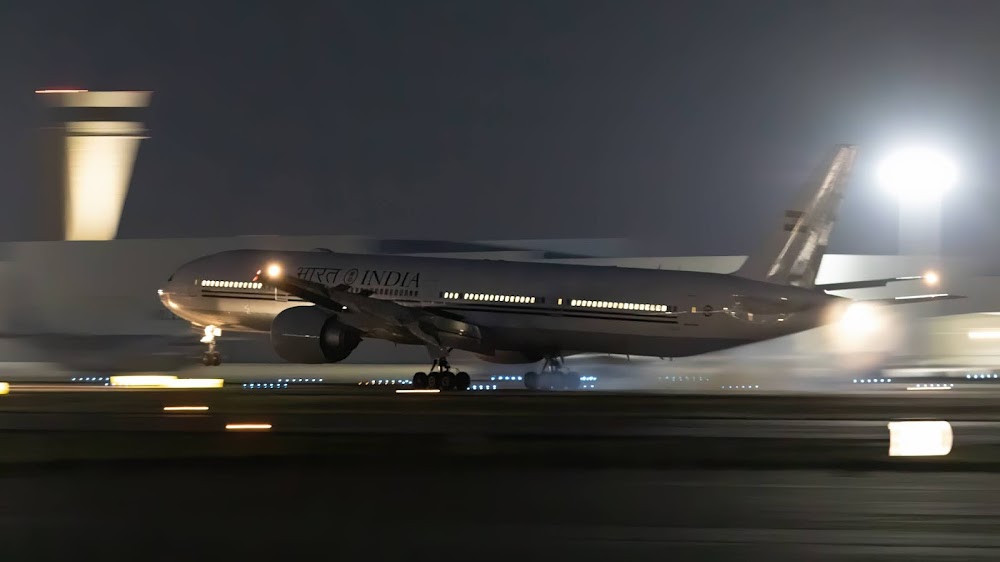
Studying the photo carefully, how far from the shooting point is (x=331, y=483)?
659 inches

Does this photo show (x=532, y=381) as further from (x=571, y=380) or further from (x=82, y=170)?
(x=82, y=170)

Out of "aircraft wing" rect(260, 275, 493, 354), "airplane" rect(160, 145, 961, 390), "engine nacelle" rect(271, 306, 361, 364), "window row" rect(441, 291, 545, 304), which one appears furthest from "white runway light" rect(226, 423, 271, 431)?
"window row" rect(441, 291, 545, 304)

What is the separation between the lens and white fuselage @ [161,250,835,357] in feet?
137

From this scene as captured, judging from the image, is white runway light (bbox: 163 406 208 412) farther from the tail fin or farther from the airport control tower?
the airport control tower

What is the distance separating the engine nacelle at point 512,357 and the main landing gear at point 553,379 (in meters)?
0.63

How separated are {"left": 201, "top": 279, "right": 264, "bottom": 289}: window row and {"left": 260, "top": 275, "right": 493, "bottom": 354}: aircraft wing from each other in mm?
3629

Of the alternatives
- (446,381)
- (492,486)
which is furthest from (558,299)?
(492,486)

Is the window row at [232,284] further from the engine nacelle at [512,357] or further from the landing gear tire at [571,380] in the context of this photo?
the landing gear tire at [571,380]

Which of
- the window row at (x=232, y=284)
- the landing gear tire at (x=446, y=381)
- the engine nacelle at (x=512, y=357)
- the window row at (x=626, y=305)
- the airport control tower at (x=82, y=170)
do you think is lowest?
the landing gear tire at (x=446, y=381)

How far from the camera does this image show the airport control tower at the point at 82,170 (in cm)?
9462

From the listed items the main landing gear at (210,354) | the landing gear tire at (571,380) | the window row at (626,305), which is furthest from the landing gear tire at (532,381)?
the main landing gear at (210,354)

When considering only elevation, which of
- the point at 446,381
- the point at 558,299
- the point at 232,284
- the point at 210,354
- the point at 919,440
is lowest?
the point at 919,440

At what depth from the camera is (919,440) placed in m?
20.7

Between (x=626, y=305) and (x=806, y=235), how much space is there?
5515 mm
